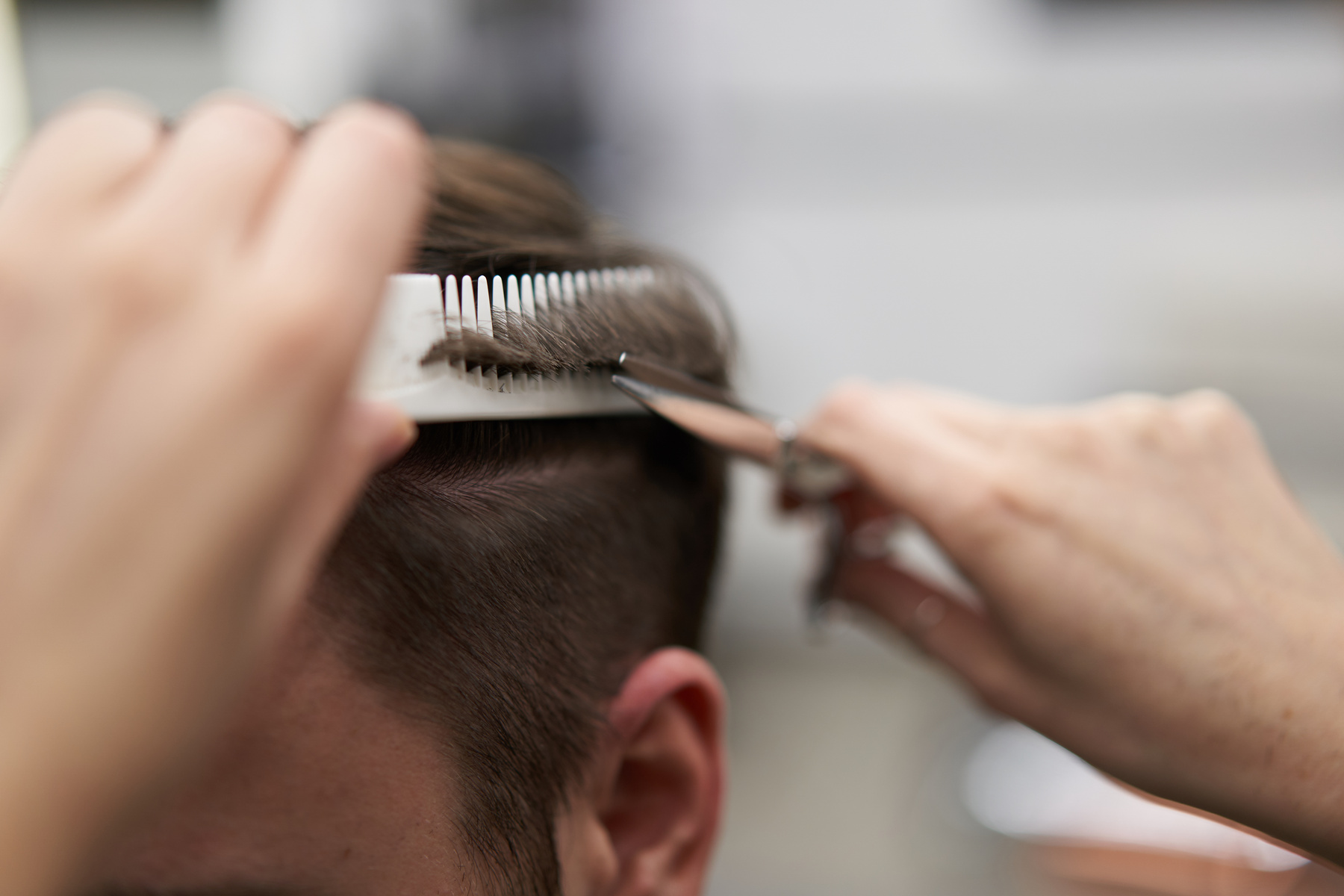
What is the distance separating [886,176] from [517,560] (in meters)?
2.64

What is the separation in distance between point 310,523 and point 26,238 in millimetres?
116

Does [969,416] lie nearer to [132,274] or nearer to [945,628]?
[945,628]

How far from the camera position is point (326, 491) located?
0.27 meters

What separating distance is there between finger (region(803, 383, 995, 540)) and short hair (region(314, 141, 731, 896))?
12cm

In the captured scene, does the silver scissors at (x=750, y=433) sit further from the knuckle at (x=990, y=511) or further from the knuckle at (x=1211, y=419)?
the knuckle at (x=1211, y=419)

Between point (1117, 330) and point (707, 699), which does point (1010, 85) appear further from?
point (707, 699)

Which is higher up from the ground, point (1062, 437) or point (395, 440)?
point (395, 440)

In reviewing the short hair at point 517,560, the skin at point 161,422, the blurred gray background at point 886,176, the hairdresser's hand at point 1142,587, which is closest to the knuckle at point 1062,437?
the hairdresser's hand at point 1142,587

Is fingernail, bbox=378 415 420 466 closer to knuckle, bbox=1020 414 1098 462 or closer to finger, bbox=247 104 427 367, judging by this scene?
finger, bbox=247 104 427 367

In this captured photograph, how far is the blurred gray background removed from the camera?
273cm

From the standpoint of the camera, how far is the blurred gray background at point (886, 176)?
8.96 feet

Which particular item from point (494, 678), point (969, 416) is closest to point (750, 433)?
point (969, 416)

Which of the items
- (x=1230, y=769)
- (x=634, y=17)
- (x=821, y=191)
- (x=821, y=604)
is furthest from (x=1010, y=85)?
(x=1230, y=769)

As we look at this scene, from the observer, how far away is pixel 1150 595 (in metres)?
0.63
